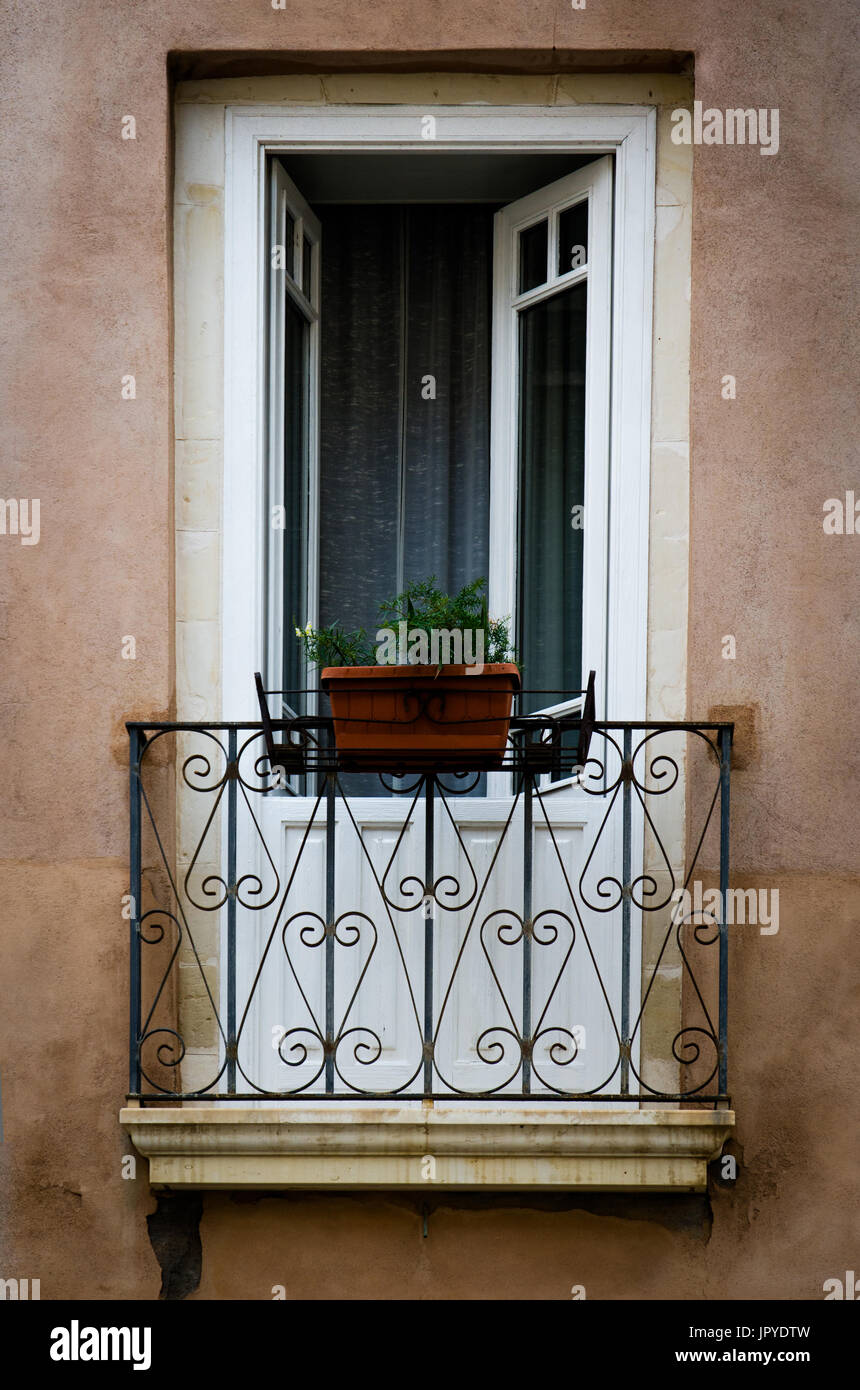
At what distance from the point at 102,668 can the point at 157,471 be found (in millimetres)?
694

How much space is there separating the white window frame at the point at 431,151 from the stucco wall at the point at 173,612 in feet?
0.67

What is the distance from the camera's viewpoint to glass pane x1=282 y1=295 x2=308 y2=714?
276 inches

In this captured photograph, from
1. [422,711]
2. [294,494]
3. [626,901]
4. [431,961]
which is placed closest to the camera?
[422,711]

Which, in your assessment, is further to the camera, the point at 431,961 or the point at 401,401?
the point at 401,401

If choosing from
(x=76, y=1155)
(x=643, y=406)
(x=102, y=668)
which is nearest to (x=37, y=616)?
(x=102, y=668)

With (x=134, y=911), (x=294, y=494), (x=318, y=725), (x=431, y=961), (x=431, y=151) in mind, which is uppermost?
(x=431, y=151)

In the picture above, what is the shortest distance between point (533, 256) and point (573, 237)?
239 mm

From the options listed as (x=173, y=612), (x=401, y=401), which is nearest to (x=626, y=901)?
(x=173, y=612)

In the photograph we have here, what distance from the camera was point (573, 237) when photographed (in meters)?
6.95

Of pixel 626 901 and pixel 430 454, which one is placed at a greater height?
pixel 430 454

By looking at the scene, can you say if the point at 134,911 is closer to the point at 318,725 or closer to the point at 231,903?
the point at 231,903

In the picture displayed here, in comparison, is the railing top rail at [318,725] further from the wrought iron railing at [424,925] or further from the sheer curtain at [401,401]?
the sheer curtain at [401,401]

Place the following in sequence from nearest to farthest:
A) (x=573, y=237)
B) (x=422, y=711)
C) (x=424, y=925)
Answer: (x=422, y=711) < (x=424, y=925) < (x=573, y=237)

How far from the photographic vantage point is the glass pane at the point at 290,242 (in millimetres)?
6979
